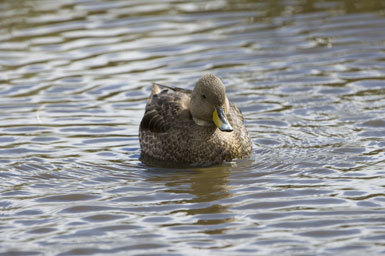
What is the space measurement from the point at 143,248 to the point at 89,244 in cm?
45

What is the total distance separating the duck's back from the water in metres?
0.21

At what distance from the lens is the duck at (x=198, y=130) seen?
923 cm

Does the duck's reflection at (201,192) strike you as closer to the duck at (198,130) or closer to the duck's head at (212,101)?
the duck at (198,130)

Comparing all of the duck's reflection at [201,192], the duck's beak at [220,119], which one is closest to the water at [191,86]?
the duck's reflection at [201,192]

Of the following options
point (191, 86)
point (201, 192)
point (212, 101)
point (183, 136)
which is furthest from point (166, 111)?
point (191, 86)

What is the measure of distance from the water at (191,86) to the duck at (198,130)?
22cm

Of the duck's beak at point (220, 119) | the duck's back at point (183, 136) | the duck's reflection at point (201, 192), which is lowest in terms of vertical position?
the duck's reflection at point (201, 192)

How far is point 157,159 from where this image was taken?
381 inches

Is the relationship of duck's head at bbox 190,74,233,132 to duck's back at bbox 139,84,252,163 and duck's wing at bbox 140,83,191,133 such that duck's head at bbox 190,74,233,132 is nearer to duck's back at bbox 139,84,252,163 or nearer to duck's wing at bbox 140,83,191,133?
duck's back at bbox 139,84,252,163

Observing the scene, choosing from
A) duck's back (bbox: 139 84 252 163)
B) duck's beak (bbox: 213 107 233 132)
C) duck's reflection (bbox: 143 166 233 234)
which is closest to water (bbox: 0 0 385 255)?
duck's reflection (bbox: 143 166 233 234)

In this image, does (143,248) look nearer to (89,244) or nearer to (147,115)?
(89,244)

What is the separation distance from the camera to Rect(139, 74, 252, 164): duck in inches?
363

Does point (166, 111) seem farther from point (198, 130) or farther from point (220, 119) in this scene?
point (220, 119)

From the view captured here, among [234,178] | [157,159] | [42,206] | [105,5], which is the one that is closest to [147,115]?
[157,159]
